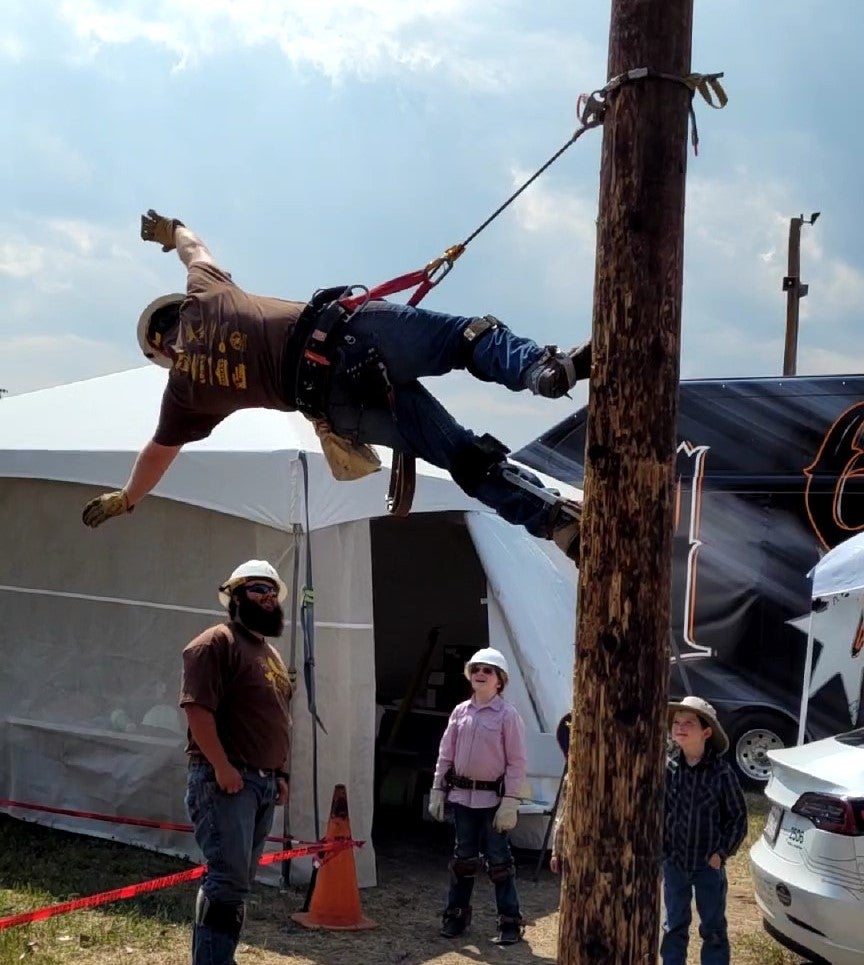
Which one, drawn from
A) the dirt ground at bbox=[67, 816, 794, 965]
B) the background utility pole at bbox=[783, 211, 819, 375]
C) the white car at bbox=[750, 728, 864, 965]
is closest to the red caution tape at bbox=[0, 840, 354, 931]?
the dirt ground at bbox=[67, 816, 794, 965]

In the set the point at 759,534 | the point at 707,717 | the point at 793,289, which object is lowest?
the point at 707,717

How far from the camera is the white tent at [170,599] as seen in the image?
7805 millimetres

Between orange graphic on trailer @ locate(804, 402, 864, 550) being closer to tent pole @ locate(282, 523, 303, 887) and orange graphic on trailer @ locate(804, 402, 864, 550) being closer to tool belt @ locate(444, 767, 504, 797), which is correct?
tool belt @ locate(444, 767, 504, 797)

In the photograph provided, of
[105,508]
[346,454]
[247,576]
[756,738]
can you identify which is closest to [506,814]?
[247,576]

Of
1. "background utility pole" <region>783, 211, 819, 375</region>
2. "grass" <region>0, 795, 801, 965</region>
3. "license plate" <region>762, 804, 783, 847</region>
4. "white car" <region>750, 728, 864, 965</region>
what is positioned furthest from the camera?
"background utility pole" <region>783, 211, 819, 375</region>

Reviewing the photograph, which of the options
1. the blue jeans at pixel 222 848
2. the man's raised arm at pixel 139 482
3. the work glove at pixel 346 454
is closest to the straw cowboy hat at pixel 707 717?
the blue jeans at pixel 222 848

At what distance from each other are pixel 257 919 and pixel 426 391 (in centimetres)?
425

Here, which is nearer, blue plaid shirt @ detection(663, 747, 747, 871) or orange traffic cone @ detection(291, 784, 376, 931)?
blue plaid shirt @ detection(663, 747, 747, 871)

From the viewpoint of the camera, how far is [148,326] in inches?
173

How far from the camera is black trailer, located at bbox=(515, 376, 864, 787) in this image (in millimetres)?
11180

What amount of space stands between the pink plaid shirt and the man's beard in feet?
5.67

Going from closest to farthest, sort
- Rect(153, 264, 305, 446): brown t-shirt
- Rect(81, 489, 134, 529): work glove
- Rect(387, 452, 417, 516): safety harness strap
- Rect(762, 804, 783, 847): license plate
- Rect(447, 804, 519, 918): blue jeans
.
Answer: Rect(153, 264, 305, 446): brown t-shirt, Rect(387, 452, 417, 516): safety harness strap, Rect(81, 489, 134, 529): work glove, Rect(762, 804, 783, 847): license plate, Rect(447, 804, 519, 918): blue jeans

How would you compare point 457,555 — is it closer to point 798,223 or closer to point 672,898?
point 672,898

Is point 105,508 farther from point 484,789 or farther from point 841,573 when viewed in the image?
point 841,573
